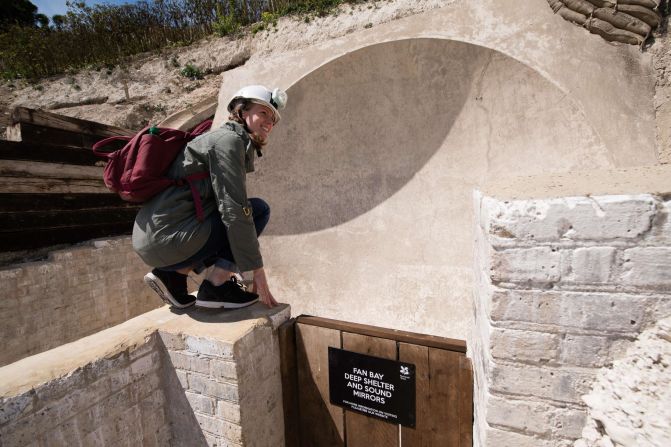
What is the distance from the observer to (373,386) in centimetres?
213

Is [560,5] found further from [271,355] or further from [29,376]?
[29,376]

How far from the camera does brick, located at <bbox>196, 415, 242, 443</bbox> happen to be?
1979 millimetres

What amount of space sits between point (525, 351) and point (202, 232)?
172 cm

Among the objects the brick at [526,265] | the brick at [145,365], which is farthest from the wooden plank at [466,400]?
the brick at [145,365]

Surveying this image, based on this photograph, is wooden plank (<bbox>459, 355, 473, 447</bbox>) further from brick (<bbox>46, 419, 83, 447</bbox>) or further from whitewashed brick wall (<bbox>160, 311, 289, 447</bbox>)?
brick (<bbox>46, 419, 83, 447</bbox>)

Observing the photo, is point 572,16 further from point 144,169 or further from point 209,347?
point 209,347

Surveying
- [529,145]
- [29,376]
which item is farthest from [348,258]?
[29,376]

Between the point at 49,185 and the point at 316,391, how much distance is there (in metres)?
4.82

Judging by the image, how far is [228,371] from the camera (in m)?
1.93

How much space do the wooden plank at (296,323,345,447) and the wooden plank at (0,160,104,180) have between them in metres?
4.48

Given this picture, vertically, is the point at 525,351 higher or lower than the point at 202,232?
lower

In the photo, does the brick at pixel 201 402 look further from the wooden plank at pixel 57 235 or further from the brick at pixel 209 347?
the wooden plank at pixel 57 235

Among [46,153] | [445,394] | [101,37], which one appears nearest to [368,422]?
[445,394]

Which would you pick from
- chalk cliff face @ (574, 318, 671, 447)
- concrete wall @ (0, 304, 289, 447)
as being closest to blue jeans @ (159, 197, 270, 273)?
concrete wall @ (0, 304, 289, 447)
